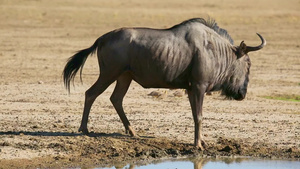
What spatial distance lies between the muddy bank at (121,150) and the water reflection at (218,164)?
0.14 m

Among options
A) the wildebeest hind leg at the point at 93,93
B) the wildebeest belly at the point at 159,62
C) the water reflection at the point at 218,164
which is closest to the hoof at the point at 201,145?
the water reflection at the point at 218,164

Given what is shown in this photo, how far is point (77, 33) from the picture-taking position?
83.2 feet

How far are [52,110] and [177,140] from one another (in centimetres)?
272

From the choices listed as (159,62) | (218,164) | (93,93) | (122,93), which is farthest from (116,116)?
(218,164)

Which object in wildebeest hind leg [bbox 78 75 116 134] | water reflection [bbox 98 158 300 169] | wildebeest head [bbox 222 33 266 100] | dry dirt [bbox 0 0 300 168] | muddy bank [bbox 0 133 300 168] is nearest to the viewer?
muddy bank [bbox 0 133 300 168]

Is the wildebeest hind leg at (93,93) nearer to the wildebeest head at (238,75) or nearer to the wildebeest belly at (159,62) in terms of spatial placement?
the wildebeest belly at (159,62)

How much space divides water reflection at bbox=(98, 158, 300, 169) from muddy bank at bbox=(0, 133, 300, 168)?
0.14 metres

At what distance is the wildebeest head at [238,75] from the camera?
9.93 m

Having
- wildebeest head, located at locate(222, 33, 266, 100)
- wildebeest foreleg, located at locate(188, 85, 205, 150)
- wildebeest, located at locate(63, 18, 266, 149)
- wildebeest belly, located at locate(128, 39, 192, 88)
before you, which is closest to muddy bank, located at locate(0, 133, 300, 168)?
wildebeest foreleg, located at locate(188, 85, 205, 150)

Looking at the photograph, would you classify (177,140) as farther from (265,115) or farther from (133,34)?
(265,115)

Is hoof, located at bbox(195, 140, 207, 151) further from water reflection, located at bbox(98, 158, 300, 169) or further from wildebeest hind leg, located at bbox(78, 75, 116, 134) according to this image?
wildebeest hind leg, located at bbox(78, 75, 116, 134)

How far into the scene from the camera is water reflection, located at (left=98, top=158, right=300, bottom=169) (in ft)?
28.4

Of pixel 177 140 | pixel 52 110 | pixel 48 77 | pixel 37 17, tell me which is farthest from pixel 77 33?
pixel 177 140

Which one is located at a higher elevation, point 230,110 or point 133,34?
point 133,34
